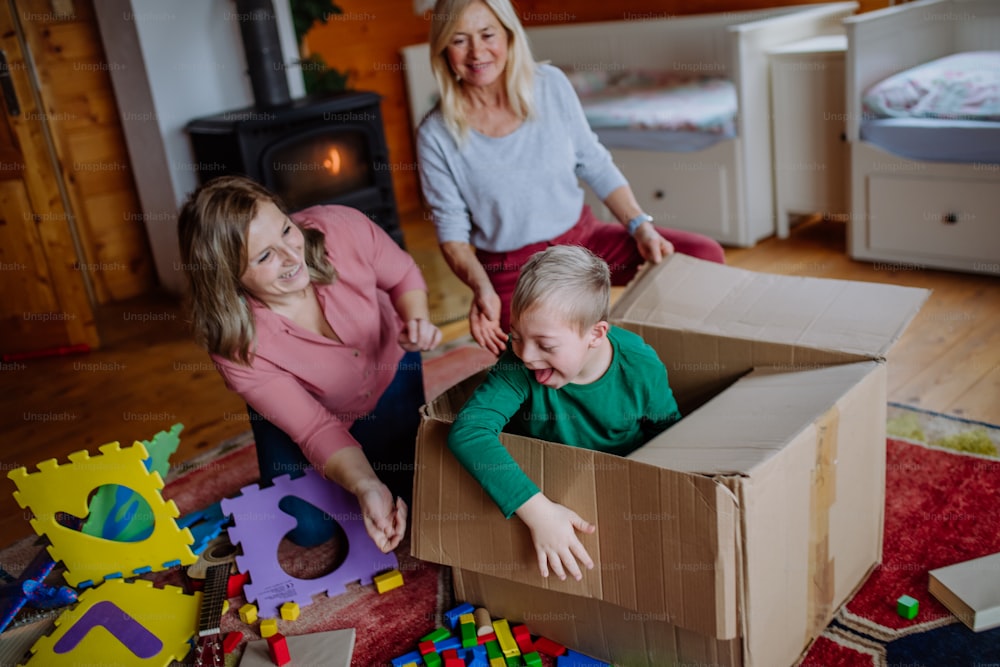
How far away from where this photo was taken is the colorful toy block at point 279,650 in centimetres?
162

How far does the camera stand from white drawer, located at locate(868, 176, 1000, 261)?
291 centimetres

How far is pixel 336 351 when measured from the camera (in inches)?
73.5

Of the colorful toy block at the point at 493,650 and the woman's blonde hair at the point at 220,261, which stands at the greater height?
the woman's blonde hair at the point at 220,261

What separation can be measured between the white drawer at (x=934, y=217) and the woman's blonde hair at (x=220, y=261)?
2126 millimetres

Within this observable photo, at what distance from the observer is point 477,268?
205cm

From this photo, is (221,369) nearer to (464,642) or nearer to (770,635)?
(464,642)

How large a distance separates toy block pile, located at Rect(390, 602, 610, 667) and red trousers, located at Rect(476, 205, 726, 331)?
29.0 inches

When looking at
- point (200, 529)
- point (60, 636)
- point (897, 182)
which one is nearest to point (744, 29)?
point (897, 182)

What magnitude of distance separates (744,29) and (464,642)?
2.45 meters

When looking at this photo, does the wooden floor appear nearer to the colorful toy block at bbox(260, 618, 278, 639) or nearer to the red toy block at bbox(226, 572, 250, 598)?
the red toy block at bbox(226, 572, 250, 598)

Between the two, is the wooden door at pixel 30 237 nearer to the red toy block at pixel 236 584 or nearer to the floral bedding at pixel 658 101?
the red toy block at pixel 236 584

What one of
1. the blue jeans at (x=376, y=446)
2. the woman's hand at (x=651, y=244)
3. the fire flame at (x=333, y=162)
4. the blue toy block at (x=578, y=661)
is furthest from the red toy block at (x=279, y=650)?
the fire flame at (x=333, y=162)

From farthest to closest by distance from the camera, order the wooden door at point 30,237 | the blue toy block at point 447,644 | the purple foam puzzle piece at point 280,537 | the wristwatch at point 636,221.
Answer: the wooden door at point 30,237
the wristwatch at point 636,221
the purple foam puzzle piece at point 280,537
the blue toy block at point 447,644

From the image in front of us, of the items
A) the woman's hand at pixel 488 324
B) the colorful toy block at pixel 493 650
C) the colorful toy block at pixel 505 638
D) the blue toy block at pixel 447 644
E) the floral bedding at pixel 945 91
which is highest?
the floral bedding at pixel 945 91
